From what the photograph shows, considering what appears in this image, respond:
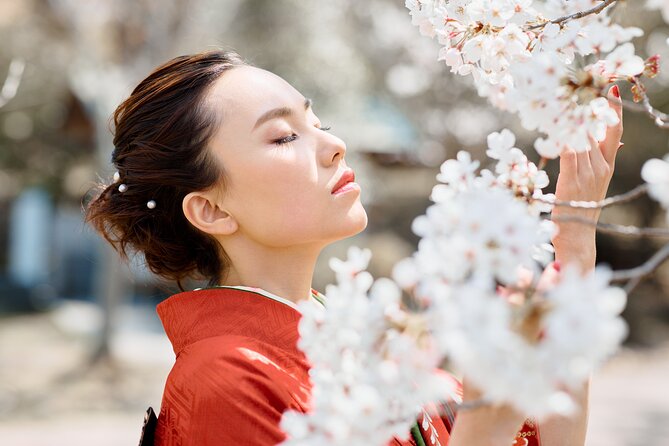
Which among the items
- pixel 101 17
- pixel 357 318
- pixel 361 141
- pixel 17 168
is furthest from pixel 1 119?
pixel 357 318

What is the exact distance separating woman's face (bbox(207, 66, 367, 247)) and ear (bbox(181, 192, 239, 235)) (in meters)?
0.02

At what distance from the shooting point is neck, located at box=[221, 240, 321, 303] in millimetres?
1376

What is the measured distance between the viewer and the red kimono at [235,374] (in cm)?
110

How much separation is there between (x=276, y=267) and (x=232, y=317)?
0.47ft

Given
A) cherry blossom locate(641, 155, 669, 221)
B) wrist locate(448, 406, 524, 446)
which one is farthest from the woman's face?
cherry blossom locate(641, 155, 669, 221)

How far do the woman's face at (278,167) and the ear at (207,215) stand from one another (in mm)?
18

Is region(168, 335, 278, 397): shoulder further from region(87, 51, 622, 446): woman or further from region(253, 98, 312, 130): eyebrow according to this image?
region(253, 98, 312, 130): eyebrow

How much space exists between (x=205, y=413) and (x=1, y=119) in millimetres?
9871

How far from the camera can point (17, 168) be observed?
32.9ft

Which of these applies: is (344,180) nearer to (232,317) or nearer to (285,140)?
(285,140)

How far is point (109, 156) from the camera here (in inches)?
257

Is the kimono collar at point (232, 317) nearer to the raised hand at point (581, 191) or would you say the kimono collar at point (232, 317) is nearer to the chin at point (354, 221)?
the chin at point (354, 221)

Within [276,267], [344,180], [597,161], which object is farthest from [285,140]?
[597,161]

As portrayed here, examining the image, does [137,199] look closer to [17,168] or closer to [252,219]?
[252,219]
